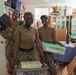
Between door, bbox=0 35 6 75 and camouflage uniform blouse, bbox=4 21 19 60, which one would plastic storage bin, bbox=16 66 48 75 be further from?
door, bbox=0 35 6 75

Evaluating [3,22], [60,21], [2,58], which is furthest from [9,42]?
[60,21]

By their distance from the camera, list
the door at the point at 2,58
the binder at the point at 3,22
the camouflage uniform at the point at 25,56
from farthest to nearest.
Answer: the door at the point at 2,58 → the binder at the point at 3,22 → the camouflage uniform at the point at 25,56

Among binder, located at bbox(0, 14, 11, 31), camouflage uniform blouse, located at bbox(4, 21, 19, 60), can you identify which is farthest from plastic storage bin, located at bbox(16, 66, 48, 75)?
binder, located at bbox(0, 14, 11, 31)

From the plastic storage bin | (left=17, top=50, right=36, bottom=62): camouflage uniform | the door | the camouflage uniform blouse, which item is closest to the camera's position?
the plastic storage bin

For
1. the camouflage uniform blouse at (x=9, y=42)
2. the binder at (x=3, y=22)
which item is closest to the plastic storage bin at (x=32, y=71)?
the camouflage uniform blouse at (x=9, y=42)

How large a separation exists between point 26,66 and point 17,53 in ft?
1.21

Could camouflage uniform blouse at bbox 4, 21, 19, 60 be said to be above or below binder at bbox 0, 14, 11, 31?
below

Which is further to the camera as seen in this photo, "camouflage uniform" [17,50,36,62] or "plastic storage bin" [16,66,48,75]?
"camouflage uniform" [17,50,36,62]

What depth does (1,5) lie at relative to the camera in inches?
114

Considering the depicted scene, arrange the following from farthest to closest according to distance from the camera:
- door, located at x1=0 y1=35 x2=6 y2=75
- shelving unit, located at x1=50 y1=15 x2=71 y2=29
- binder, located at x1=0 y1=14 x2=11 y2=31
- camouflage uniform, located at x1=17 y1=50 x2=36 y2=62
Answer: shelving unit, located at x1=50 y1=15 x2=71 y2=29 < door, located at x1=0 y1=35 x2=6 y2=75 < binder, located at x1=0 y1=14 x2=11 y2=31 < camouflage uniform, located at x1=17 y1=50 x2=36 y2=62

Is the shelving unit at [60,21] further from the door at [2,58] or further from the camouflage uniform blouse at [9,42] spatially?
the camouflage uniform blouse at [9,42]

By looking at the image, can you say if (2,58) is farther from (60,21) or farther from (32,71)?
(60,21)

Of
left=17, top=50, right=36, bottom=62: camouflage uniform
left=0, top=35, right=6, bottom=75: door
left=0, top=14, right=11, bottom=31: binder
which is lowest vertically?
left=0, top=35, right=6, bottom=75: door

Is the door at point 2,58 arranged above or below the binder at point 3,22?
below
